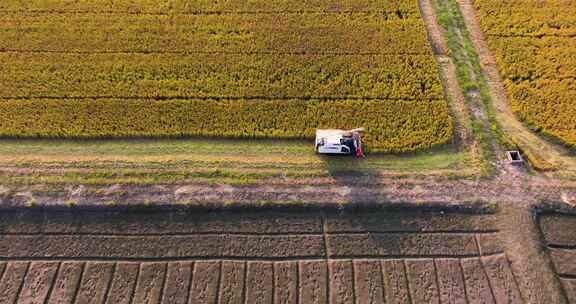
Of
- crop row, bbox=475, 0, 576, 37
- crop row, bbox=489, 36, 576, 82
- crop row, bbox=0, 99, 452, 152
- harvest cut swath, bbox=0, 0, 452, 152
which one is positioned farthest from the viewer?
crop row, bbox=475, 0, 576, 37

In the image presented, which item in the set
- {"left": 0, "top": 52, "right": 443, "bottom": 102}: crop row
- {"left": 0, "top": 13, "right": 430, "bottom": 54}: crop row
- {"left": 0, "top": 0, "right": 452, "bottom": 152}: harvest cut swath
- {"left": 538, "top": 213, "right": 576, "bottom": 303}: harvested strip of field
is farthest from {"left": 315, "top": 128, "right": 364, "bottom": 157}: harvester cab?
{"left": 538, "top": 213, "right": 576, "bottom": 303}: harvested strip of field

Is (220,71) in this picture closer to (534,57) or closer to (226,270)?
(226,270)

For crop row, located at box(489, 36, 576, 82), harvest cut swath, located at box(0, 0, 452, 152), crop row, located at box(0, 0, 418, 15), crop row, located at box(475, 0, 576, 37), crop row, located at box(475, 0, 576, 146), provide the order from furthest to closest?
crop row, located at box(0, 0, 418, 15) < crop row, located at box(475, 0, 576, 37) < crop row, located at box(489, 36, 576, 82) < crop row, located at box(475, 0, 576, 146) < harvest cut swath, located at box(0, 0, 452, 152)

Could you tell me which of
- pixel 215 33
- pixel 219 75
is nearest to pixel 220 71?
pixel 219 75

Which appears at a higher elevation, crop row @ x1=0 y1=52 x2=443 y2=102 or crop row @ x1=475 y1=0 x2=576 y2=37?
crop row @ x1=475 y1=0 x2=576 y2=37

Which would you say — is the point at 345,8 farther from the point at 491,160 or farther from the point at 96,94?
the point at 96,94

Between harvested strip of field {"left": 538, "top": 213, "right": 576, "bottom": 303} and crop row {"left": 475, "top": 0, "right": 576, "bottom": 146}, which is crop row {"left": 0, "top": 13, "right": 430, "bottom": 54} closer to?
crop row {"left": 475, "top": 0, "right": 576, "bottom": 146}
